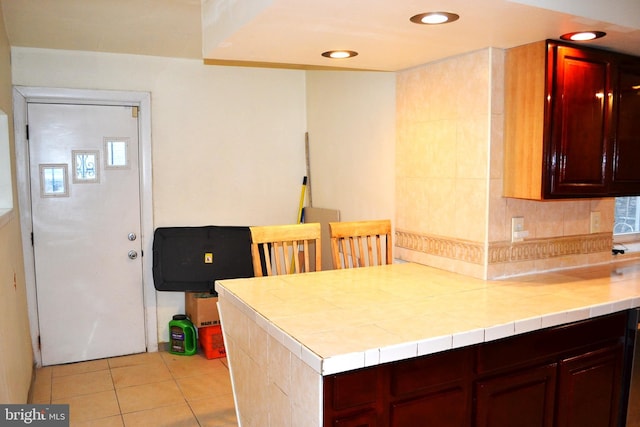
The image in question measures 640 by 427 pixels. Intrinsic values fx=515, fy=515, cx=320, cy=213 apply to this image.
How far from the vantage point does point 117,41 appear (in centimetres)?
349

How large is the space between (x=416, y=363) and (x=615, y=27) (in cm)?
159

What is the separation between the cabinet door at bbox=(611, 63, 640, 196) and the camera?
2.51m

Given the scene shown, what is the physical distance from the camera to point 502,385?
191 cm

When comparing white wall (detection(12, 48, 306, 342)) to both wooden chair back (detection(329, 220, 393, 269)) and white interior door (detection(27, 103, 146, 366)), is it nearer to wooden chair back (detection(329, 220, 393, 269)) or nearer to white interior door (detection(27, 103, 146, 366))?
white interior door (detection(27, 103, 146, 366))

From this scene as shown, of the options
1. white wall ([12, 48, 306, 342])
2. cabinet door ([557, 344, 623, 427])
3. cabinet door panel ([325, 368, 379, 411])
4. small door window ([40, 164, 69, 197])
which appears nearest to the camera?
cabinet door panel ([325, 368, 379, 411])

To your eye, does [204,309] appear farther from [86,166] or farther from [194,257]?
[86,166]

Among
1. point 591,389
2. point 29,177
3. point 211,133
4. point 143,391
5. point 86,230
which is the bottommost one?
point 143,391

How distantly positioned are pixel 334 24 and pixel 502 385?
1.50m

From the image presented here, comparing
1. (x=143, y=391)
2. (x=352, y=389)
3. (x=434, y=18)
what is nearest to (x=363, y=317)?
(x=352, y=389)

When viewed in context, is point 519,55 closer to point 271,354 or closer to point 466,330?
point 466,330

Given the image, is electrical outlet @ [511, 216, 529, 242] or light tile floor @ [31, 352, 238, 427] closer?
electrical outlet @ [511, 216, 529, 242]

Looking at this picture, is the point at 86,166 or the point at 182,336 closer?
the point at 86,166

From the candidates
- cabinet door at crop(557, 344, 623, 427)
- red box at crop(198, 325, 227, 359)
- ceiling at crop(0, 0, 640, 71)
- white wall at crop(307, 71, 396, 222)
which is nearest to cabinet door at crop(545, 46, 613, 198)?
ceiling at crop(0, 0, 640, 71)

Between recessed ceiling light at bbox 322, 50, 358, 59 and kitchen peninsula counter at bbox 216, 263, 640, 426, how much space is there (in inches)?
43.1
